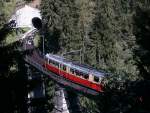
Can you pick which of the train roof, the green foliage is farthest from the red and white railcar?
the green foliage

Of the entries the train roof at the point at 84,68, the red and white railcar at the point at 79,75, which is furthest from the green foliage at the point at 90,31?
the train roof at the point at 84,68

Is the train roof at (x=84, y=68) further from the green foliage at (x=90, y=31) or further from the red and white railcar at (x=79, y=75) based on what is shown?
the green foliage at (x=90, y=31)

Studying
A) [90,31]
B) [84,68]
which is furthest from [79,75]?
[90,31]

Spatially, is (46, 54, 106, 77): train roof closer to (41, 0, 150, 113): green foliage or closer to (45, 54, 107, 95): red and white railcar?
(45, 54, 107, 95): red and white railcar

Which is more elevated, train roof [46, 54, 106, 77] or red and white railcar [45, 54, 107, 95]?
train roof [46, 54, 106, 77]

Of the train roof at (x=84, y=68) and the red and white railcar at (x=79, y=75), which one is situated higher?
the train roof at (x=84, y=68)

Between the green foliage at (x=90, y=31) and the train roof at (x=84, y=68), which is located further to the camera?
the green foliage at (x=90, y=31)

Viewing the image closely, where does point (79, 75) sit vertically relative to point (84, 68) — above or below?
below

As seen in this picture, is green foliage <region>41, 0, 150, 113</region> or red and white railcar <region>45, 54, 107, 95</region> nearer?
red and white railcar <region>45, 54, 107, 95</region>

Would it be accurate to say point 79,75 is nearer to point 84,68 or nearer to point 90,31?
point 84,68

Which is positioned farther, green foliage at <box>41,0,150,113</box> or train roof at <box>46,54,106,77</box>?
green foliage at <box>41,0,150,113</box>

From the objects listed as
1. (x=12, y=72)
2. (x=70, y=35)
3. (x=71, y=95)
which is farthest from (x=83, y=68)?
(x=12, y=72)
